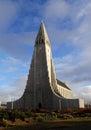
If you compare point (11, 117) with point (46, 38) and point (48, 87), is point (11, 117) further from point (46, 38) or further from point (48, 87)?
point (46, 38)

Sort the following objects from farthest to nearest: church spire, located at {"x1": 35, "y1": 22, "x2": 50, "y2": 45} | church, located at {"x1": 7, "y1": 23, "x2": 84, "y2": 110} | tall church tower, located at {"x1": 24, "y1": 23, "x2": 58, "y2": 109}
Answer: church spire, located at {"x1": 35, "y1": 22, "x2": 50, "y2": 45}
tall church tower, located at {"x1": 24, "y1": 23, "x2": 58, "y2": 109}
church, located at {"x1": 7, "y1": 23, "x2": 84, "y2": 110}

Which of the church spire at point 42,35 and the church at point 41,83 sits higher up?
the church spire at point 42,35

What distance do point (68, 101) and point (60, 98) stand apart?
320 cm

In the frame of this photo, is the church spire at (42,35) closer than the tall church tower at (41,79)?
No

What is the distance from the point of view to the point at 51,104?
3305 inches

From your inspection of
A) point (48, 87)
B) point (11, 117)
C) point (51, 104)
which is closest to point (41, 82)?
point (48, 87)

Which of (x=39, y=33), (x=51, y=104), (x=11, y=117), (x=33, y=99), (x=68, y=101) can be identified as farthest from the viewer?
(x=39, y=33)

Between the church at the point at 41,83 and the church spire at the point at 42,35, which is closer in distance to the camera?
the church at the point at 41,83

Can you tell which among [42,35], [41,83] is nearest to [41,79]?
[41,83]

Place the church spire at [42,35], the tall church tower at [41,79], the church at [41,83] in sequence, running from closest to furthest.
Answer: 1. the church at [41,83]
2. the tall church tower at [41,79]
3. the church spire at [42,35]

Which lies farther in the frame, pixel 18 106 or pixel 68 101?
pixel 18 106

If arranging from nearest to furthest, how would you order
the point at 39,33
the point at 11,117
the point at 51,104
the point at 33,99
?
the point at 11,117
the point at 51,104
the point at 33,99
the point at 39,33

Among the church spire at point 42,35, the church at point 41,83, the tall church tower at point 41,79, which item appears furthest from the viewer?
the church spire at point 42,35

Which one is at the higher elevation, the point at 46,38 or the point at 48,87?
the point at 46,38
